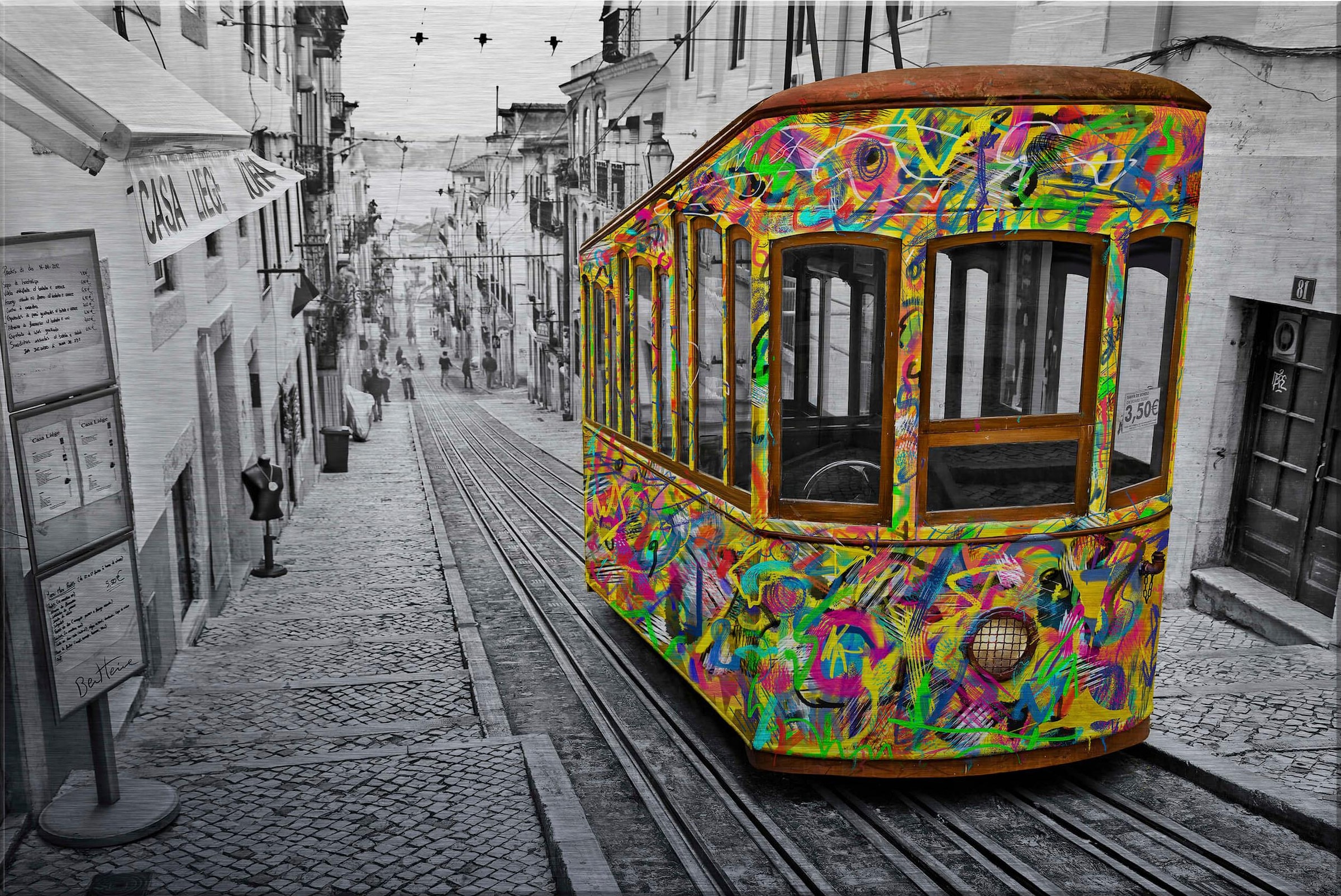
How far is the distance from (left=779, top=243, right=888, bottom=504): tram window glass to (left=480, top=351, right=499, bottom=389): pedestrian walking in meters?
50.2

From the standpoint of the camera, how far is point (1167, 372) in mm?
4902

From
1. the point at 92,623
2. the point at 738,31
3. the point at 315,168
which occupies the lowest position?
the point at 92,623

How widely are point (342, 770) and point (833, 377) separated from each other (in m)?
3.20

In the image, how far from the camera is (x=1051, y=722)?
16.1ft

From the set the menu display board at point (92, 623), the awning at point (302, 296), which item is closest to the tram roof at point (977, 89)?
the menu display board at point (92, 623)

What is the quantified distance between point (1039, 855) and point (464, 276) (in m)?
76.7

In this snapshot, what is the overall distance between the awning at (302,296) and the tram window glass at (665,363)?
12177 millimetres

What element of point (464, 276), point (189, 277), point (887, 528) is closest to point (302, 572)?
point (189, 277)

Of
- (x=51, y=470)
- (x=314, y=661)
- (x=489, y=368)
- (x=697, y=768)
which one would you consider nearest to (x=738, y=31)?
(x=314, y=661)

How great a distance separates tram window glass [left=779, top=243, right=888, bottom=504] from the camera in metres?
4.74

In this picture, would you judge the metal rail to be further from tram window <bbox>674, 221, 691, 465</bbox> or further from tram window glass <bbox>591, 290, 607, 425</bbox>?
tram window glass <bbox>591, 290, 607, 425</bbox>

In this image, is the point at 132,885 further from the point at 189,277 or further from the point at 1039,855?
the point at 189,277

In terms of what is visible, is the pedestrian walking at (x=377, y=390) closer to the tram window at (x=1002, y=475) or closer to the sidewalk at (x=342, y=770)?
the sidewalk at (x=342, y=770)

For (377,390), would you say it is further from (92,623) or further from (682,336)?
(92,623)
